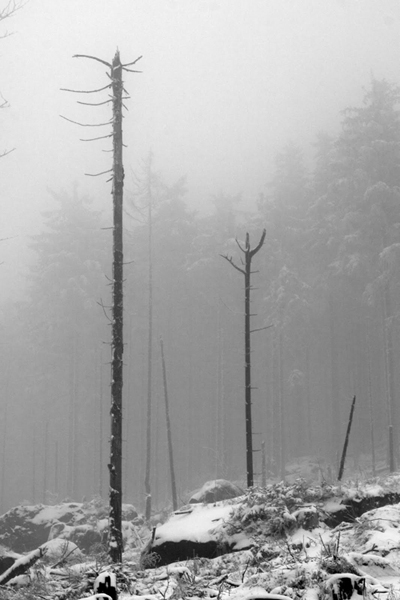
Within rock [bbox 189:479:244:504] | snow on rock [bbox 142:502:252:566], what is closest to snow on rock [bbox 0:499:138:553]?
rock [bbox 189:479:244:504]

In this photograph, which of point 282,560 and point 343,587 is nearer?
point 343,587

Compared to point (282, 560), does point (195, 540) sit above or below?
below

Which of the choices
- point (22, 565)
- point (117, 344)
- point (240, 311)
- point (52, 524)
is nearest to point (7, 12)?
point (117, 344)

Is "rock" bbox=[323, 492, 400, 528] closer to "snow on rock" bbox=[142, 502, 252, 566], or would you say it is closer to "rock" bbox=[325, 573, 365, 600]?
"snow on rock" bbox=[142, 502, 252, 566]

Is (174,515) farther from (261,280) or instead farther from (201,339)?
(201,339)

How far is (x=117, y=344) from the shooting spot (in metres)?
11.5

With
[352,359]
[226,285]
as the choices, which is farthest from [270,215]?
[352,359]

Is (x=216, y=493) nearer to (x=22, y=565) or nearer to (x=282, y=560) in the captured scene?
(x=22, y=565)

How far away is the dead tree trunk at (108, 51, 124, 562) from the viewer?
419 inches

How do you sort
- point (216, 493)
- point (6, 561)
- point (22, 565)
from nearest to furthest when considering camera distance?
1. point (22, 565)
2. point (6, 561)
3. point (216, 493)

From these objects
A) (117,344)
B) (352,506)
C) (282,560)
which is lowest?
(352,506)

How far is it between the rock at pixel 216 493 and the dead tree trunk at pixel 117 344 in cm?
457

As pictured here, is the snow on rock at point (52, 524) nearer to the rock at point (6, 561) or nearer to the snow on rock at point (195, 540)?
the rock at point (6, 561)

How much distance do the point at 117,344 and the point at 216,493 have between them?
646 cm
